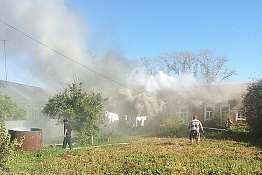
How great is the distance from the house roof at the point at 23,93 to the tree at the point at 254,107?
23.4 metres

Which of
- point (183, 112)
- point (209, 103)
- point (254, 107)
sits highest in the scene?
point (209, 103)

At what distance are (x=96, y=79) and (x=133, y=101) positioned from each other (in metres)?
6.19

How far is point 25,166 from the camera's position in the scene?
8211mm

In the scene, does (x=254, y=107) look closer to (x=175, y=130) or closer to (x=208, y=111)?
(x=175, y=130)

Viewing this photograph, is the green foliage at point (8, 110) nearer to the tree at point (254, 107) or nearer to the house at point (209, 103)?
the house at point (209, 103)

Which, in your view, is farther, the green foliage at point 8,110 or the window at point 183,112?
the window at point 183,112

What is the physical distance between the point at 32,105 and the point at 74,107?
1475 cm

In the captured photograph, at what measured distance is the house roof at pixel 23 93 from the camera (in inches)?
1099

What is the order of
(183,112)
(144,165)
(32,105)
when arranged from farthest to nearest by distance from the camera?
(32,105)
(183,112)
(144,165)

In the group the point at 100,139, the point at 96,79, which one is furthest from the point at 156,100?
the point at 100,139

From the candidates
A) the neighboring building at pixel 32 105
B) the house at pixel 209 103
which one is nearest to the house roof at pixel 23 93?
the neighboring building at pixel 32 105

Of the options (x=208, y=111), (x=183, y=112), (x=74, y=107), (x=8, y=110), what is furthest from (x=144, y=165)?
(x=183, y=112)

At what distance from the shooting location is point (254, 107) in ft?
57.5

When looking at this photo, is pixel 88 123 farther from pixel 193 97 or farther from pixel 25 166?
pixel 193 97
